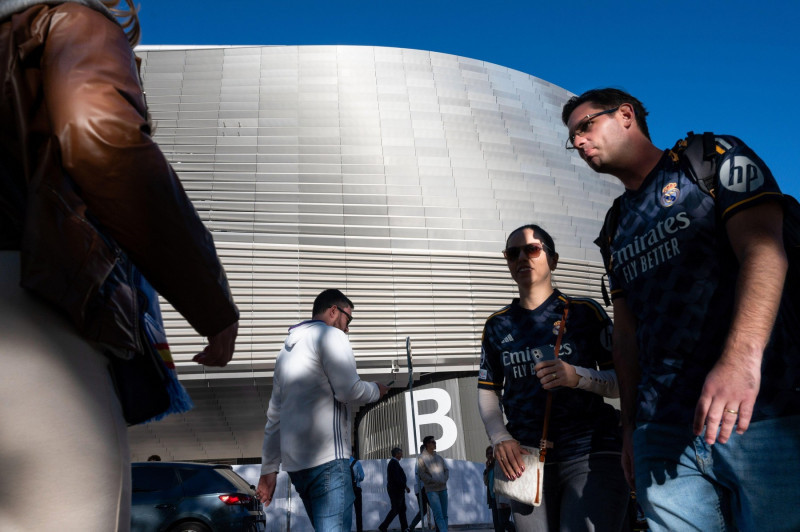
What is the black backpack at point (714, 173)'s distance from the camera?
1.90 m

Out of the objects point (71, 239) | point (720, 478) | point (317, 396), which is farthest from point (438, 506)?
point (71, 239)

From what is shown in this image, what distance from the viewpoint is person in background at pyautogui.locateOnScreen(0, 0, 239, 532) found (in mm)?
922

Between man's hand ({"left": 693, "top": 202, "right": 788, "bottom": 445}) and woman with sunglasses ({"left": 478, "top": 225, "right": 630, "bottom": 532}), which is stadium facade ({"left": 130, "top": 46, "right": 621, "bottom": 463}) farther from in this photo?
man's hand ({"left": 693, "top": 202, "right": 788, "bottom": 445})

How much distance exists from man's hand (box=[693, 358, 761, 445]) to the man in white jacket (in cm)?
205

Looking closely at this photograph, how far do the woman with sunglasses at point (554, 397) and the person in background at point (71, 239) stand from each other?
199 cm

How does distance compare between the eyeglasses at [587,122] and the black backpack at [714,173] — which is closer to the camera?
the black backpack at [714,173]

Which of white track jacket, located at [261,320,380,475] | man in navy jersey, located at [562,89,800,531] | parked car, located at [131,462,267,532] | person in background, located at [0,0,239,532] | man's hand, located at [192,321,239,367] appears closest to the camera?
person in background, located at [0,0,239,532]

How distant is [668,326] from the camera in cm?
210

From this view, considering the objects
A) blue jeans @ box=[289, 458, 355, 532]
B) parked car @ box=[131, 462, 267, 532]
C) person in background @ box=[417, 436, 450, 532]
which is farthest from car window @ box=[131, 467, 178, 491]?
blue jeans @ box=[289, 458, 355, 532]

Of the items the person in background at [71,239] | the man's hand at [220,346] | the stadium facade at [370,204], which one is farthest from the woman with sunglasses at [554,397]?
the stadium facade at [370,204]

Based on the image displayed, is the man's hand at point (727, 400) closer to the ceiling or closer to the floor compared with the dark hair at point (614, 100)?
closer to the floor

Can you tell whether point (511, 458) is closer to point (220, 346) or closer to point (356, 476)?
point (220, 346)

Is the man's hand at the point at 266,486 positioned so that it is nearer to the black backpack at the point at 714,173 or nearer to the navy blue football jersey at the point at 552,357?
the navy blue football jersey at the point at 552,357

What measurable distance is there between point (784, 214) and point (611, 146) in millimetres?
712
